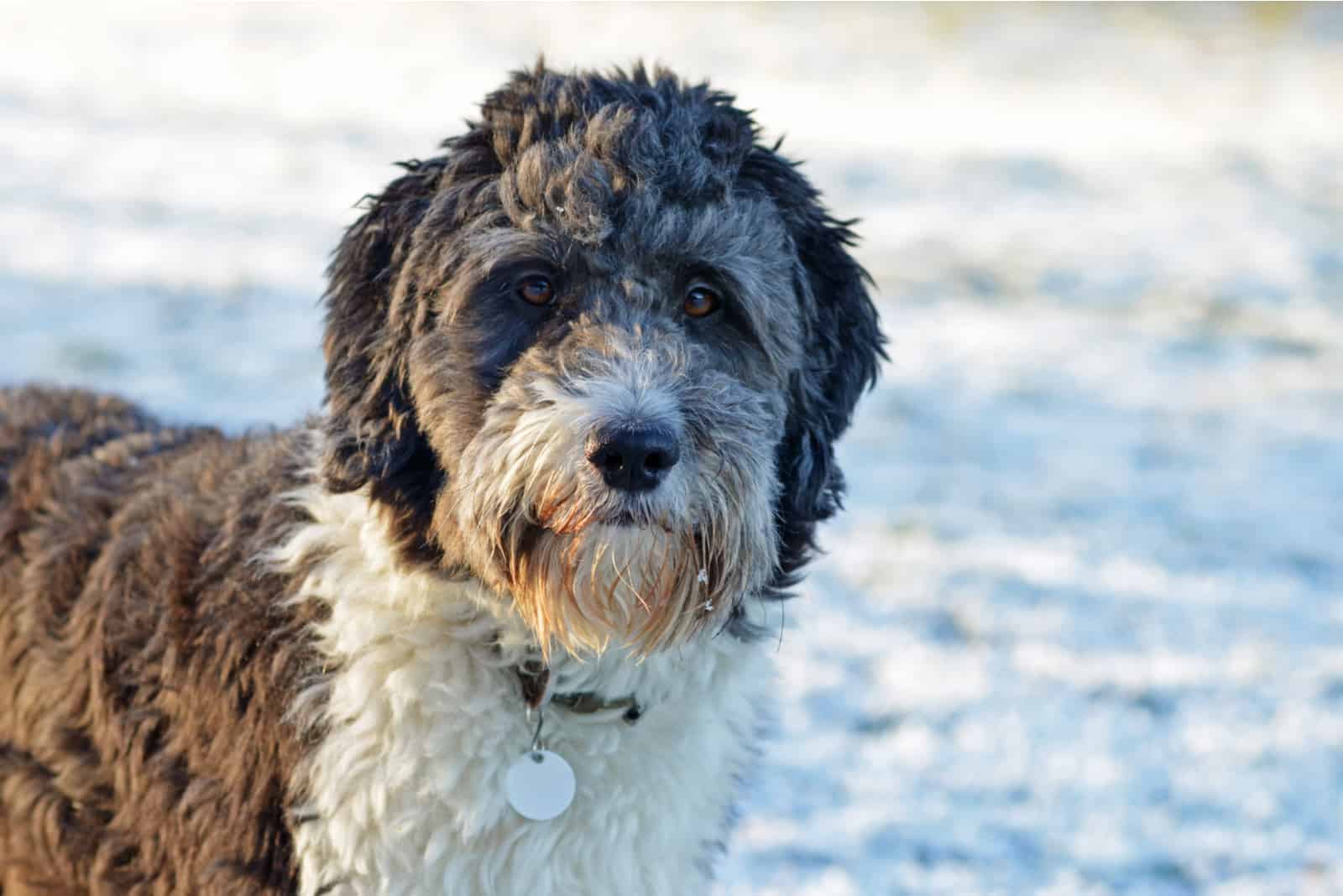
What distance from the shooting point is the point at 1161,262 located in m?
9.85

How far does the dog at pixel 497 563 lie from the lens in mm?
2613

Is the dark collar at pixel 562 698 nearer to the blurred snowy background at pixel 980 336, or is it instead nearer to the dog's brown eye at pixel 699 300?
the dog's brown eye at pixel 699 300

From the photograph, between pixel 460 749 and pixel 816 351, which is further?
pixel 816 351

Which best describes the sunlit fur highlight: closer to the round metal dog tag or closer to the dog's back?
the round metal dog tag

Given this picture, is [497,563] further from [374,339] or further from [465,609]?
[374,339]

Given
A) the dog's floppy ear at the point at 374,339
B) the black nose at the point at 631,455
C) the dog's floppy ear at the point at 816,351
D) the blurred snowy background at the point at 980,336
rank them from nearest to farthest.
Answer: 1. the black nose at the point at 631,455
2. the dog's floppy ear at the point at 374,339
3. the dog's floppy ear at the point at 816,351
4. the blurred snowy background at the point at 980,336


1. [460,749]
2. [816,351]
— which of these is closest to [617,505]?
[460,749]

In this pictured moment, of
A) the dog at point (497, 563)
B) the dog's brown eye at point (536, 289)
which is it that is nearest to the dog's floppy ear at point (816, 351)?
the dog at point (497, 563)

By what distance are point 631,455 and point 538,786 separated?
0.71m

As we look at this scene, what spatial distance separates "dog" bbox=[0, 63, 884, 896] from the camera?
2613 mm

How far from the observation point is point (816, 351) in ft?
9.89

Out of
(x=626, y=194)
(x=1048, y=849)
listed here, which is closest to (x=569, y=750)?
(x=626, y=194)

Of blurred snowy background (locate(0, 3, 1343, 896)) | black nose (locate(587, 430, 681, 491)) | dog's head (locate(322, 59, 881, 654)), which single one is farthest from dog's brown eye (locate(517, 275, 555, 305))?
blurred snowy background (locate(0, 3, 1343, 896))

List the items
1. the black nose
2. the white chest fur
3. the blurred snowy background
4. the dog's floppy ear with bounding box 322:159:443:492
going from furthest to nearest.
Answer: the blurred snowy background, the dog's floppy ear with bounding box 322:159:443:492, the white chest fur, the black nose
